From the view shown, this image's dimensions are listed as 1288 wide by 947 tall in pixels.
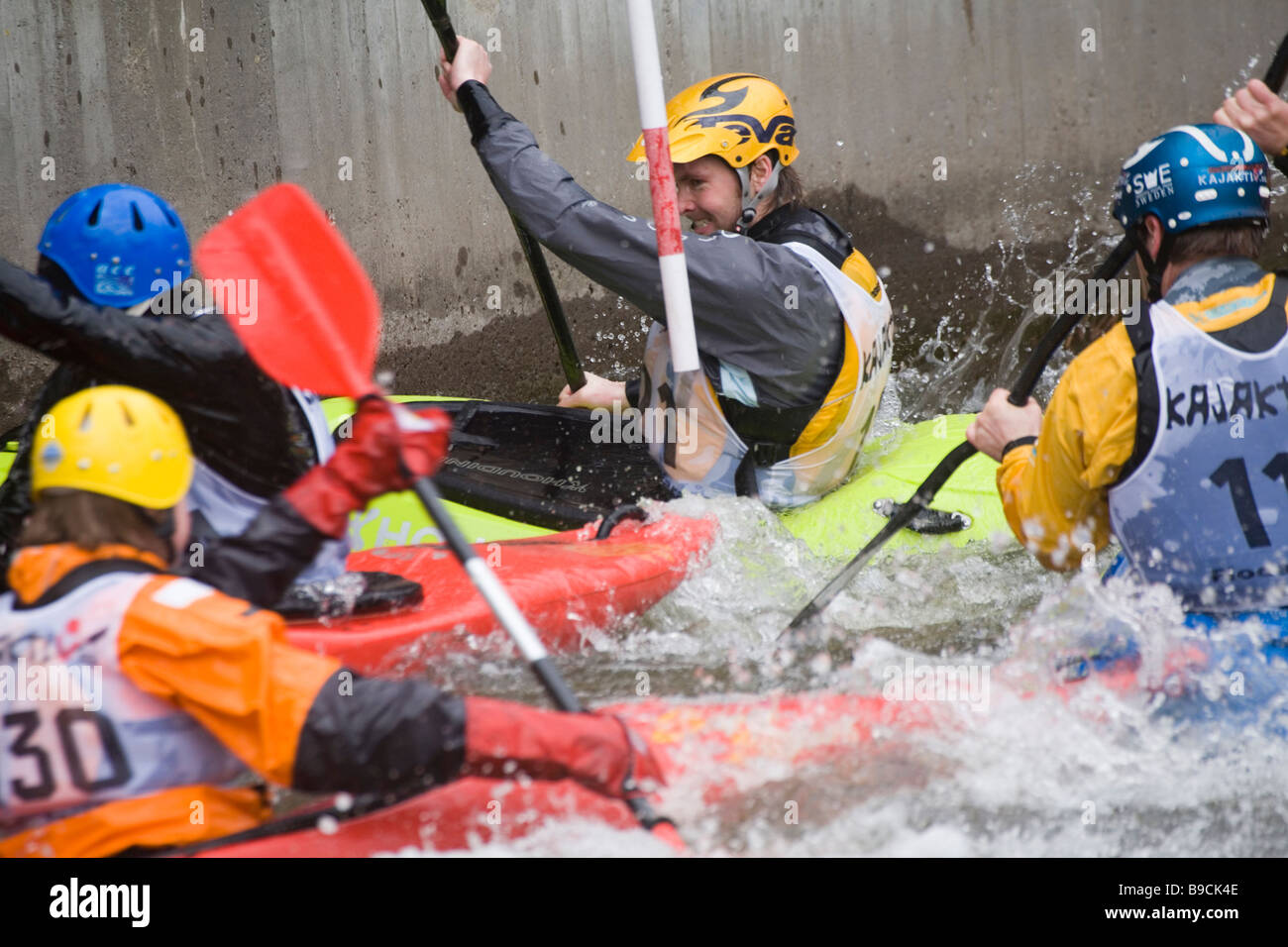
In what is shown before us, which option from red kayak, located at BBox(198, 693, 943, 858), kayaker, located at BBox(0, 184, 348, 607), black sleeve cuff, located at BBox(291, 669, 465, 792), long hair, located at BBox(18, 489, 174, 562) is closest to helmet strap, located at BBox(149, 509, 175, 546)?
long hair, located at BBox(18, 489, 174, 562)

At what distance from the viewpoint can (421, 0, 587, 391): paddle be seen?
3412 mm

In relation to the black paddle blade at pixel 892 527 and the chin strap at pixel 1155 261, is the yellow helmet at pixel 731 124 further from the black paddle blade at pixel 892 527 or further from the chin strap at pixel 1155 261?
the chin strap at pixel 1155 261

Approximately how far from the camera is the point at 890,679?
112 inches

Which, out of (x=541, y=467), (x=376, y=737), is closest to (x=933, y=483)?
(x=541, y=467)

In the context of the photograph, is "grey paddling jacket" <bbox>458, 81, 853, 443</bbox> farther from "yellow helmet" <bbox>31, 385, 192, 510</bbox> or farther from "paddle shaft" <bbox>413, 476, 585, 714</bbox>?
"yellow helmet" <bbox>31, 385, 192, 510</bbox>

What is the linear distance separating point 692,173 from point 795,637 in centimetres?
141

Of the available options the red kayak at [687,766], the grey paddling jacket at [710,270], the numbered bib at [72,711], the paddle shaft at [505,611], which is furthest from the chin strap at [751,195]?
the numbered bib at [72,711]

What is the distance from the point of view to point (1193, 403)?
227 cm

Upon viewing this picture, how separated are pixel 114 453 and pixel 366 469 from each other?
14.4 inches

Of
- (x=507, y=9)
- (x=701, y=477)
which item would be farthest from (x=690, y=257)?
(x=507, y=9)

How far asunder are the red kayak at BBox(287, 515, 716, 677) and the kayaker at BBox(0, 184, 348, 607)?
0.27m

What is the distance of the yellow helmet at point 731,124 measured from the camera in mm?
3645

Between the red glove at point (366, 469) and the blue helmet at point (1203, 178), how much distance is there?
1460 mm

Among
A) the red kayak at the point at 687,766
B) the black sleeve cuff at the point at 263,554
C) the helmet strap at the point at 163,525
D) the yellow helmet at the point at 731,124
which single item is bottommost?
the red kayak at the point at 687,766
